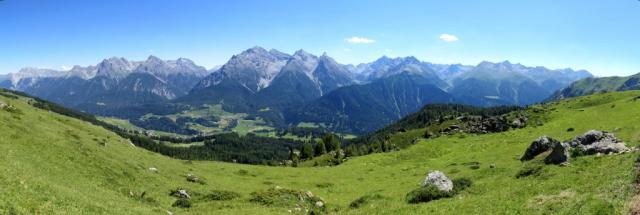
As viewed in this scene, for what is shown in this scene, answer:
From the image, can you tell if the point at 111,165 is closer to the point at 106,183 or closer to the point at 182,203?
the point at 106,183

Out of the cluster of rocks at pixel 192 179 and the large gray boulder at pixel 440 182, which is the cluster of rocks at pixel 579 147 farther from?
the cluster of rocks at pixel 192 179

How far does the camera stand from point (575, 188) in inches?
1230

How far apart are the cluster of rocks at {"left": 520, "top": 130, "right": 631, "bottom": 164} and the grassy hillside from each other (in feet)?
8.23

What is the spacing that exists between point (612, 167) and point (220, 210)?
36518 mm

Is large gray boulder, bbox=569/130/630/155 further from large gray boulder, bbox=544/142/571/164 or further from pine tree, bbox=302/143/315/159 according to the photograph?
pine tree, bbox=302/143/315/159

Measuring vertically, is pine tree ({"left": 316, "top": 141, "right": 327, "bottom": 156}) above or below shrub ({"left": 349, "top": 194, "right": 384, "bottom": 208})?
below

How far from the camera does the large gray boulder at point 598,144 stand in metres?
45.3

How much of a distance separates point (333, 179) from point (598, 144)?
50.4 metres

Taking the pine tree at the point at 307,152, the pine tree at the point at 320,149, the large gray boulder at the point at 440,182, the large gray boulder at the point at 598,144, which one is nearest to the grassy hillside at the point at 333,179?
the large gray boulder at the point at 440,182

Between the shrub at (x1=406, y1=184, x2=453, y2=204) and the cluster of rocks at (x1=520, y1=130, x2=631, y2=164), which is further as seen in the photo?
the cluster of rocks at (x1=520, y1=130, x2=631, y2=164)

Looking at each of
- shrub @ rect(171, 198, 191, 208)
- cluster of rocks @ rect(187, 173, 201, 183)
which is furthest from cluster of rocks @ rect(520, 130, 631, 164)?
cluster of rocks @ rect(187, 173, 201, 183)

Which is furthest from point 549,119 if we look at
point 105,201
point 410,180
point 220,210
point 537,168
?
point 105,201

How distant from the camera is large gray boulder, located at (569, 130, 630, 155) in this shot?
149 ft

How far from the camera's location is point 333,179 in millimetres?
88750
